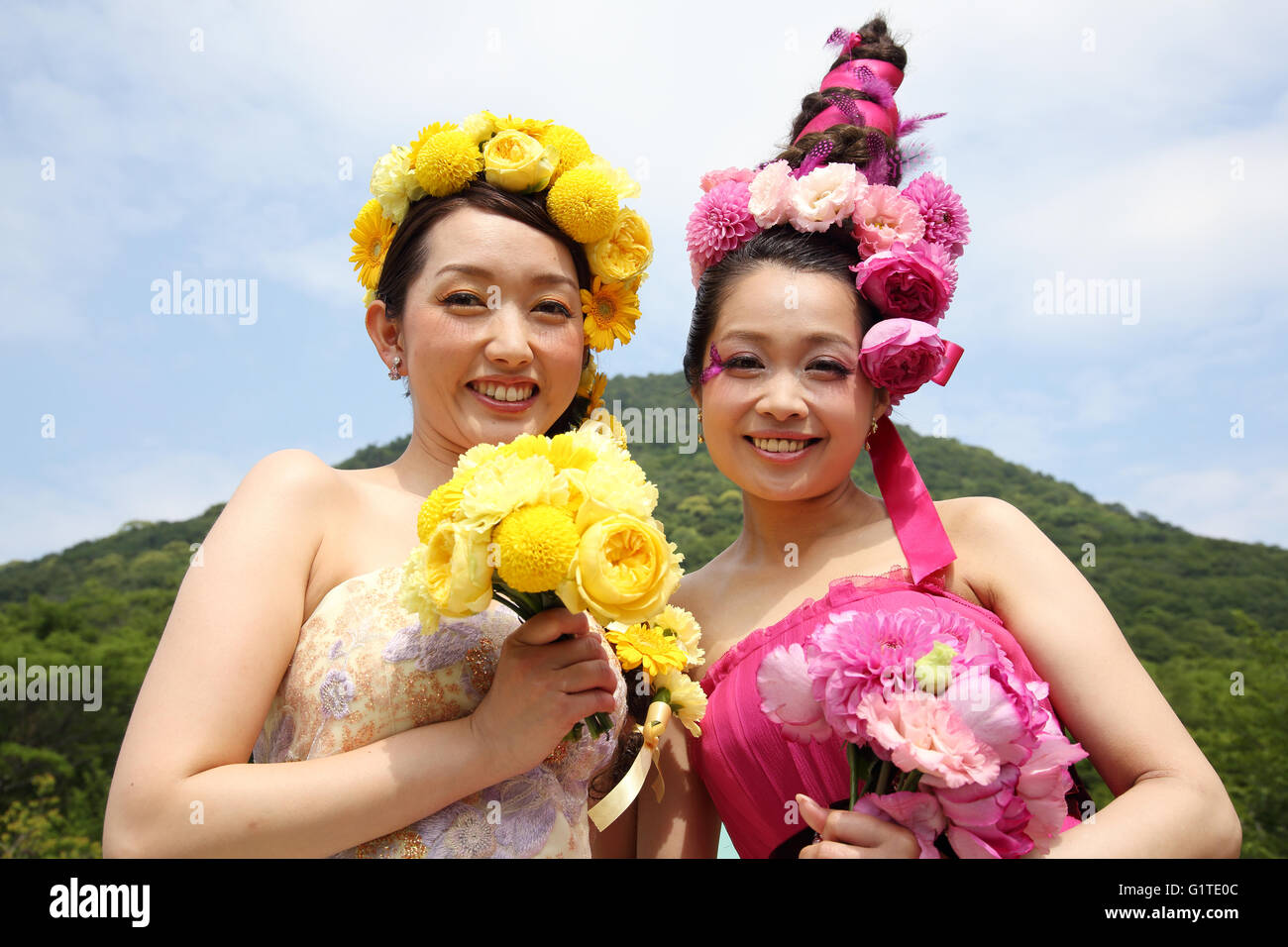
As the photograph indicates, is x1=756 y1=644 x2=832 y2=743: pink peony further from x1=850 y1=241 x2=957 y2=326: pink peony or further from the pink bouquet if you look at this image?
x1=850 y1=241 x2=957 y2=326: pink peony

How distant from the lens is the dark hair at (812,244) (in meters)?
3.88

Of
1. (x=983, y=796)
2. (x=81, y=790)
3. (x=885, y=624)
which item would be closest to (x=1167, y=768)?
(x=983, y=796)

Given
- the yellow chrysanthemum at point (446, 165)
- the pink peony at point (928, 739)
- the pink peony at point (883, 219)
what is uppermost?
the yellow chrysanthemum at point (446, 165)

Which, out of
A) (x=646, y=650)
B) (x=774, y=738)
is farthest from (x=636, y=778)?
(x=774, y=738)

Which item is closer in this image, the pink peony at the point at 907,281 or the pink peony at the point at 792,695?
the pink peony at the point at 792,695

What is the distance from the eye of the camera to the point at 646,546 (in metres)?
2.44

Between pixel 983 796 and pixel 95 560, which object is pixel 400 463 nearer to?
pixel 983 796

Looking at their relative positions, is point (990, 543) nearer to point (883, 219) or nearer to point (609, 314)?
point (883, 219)

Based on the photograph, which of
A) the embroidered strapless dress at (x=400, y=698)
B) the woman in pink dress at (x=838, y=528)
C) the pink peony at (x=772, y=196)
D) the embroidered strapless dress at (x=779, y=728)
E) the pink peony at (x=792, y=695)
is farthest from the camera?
the pink peony at (x=772, y=196)

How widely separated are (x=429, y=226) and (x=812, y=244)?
1.47 metres

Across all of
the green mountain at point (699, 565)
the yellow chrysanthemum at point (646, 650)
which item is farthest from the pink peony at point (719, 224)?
the green mountain at point (699, 565)

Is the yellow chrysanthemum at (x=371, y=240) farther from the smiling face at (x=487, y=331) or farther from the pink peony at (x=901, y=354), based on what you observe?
the pink peony at (x=901, y=354)

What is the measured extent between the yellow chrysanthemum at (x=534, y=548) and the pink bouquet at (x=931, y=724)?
74 centimetres

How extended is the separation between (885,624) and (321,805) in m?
1.57
